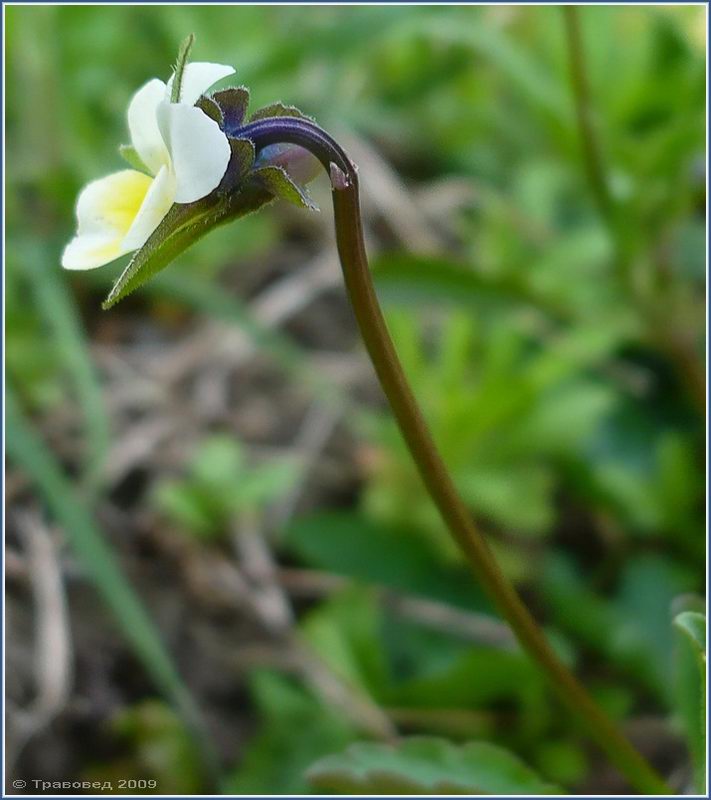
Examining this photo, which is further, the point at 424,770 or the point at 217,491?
the point at 217,491

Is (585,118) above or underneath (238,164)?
above

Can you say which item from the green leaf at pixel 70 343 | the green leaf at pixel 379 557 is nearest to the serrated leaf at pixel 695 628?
the green leaf at pixel 379 557

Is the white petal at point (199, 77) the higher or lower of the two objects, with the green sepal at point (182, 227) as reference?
higher

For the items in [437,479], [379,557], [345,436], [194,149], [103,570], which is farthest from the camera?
[345,436]

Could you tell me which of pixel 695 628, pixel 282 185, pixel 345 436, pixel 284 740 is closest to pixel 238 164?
pixel 282 185

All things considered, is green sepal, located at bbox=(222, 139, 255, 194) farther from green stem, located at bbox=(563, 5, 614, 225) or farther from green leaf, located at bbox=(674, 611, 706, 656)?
green stem, located at bbox=(563, 5, 614, 225)

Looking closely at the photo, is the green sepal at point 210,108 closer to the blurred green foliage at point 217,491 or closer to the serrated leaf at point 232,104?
the serrated leaf at point 232,104

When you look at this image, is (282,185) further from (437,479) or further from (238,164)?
(437,479)
